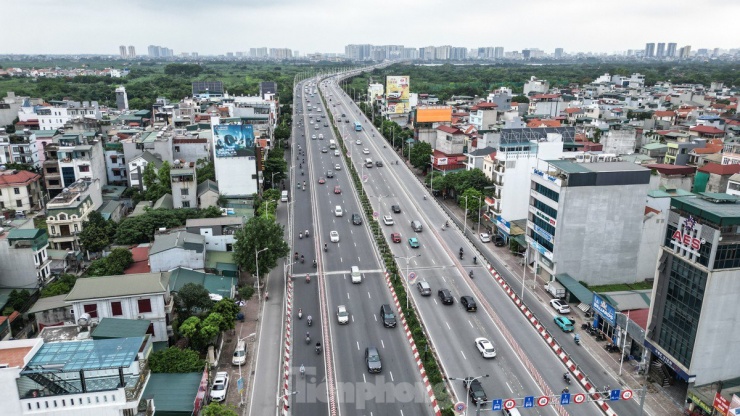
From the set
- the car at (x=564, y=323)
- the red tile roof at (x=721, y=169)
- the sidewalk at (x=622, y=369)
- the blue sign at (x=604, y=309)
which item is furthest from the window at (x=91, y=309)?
the red tile roof at (x=721, y=169)

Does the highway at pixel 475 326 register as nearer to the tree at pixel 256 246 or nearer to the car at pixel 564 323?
the car at pixel 564 323

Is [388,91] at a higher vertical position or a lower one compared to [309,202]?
higher

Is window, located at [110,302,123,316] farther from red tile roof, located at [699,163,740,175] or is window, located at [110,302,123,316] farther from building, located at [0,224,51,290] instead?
red tile roof, located at [699,163,740,175]

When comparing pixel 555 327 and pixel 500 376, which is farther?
pixel 555 327

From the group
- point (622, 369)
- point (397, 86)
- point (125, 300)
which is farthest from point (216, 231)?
point (397, 86)

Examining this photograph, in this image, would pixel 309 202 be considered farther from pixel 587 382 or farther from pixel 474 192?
pixel 587 382

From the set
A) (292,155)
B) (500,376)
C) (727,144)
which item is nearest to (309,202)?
(292,155)

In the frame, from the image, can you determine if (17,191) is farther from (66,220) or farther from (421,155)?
(421,155)
